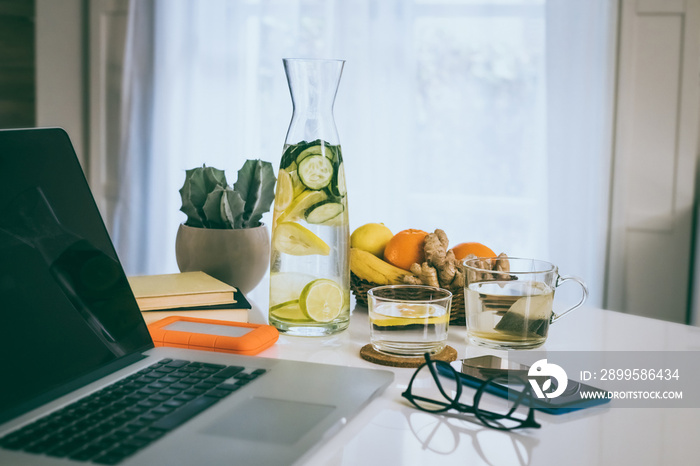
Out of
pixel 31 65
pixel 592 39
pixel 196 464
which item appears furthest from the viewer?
pixel 31 65

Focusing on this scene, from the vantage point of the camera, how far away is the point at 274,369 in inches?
27.0

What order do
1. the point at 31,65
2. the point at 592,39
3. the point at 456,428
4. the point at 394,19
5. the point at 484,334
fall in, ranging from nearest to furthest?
1. the point at 456,428
2. the point at 484,334
3. the point at 592,39
4. the point at 394,19
5. the point at 31,65

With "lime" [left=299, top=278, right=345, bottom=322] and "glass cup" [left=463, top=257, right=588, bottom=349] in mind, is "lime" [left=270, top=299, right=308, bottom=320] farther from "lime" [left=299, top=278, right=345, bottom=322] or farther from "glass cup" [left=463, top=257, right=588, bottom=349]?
"glass cup" [left=463, top=257, right=588, bottom=349]

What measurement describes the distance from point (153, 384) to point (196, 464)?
0.17 m

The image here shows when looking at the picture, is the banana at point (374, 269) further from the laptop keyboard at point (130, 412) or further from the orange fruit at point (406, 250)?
the laptop keyboard at point (130, 412)

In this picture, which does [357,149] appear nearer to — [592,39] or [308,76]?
[592,39]

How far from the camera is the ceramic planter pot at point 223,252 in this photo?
1.07 m

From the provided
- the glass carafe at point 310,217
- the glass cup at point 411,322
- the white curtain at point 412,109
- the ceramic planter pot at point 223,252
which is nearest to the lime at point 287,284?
the glass carafe at point 310,217

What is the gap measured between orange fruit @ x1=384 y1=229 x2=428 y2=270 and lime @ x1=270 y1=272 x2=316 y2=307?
0.61 feet

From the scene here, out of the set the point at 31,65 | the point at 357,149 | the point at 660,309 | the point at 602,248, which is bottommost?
the point at 660,309

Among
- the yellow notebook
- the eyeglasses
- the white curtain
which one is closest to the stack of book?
the yellow notebook

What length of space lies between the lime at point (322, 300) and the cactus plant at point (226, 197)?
10.8 inches

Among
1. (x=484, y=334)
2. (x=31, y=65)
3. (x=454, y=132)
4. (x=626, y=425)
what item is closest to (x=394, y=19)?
(x=454, y=132)

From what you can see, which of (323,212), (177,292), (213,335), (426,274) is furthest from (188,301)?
(426,274)
